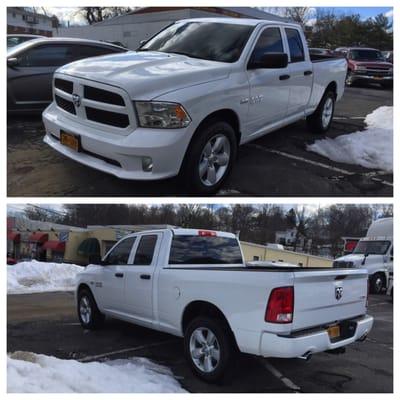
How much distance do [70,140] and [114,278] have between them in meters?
1.96

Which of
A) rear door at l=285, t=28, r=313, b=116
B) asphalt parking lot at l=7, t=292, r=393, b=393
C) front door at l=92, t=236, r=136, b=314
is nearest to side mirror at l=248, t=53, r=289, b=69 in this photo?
rear door at l=285, t=28, r=313, b=116

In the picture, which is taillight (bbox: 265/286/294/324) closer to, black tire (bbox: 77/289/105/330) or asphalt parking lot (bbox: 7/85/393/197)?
asphalt parking lot (bbox: 7/85/393/197)

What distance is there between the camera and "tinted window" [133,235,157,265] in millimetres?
5270

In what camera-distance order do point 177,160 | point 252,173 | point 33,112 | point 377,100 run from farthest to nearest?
1. point 377,100
2. point 33,112
3. point 252,173
4. point 177,160

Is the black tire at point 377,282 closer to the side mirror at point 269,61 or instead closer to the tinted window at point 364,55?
the side mirror at point 269,61

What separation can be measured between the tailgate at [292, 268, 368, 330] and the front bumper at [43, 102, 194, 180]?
1890mm

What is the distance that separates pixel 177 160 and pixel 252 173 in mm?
2022

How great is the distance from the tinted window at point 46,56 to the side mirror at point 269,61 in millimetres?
4793

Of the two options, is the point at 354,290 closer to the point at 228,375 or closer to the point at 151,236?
the point at 228,375

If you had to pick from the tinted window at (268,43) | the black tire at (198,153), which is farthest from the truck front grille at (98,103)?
the tinted window at (268,43)

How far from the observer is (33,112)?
844 cm

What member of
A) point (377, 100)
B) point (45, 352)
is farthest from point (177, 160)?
point (377, 100)

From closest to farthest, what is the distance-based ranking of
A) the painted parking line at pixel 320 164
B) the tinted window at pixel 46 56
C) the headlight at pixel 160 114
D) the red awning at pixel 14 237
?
the headlight at pixel 160 114 < the painted parking line at pixel 320 164 < the tinted window at pixel 46 56 < the red awning at pixel 14 237

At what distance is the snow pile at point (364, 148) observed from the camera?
298 inches
